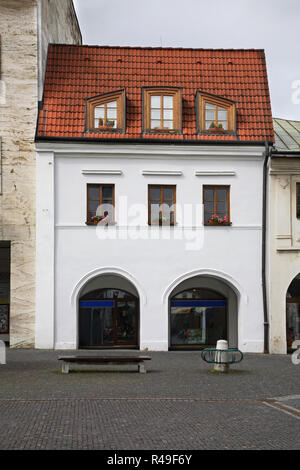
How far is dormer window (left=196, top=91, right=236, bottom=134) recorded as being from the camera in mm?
22188

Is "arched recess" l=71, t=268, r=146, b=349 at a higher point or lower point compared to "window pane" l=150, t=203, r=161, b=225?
lower

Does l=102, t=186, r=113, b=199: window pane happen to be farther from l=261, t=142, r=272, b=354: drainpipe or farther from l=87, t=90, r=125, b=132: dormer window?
l=261, t=142, r=272, b=354: drainpipe

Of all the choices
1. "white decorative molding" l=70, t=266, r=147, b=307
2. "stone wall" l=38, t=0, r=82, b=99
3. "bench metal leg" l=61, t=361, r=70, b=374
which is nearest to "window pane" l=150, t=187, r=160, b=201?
"white decorative molding" l=70, t=266, r=147, b=307

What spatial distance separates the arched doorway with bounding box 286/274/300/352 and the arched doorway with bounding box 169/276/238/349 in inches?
78.3

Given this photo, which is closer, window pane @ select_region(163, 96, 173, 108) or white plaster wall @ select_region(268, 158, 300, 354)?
white plaster wall @ select_region(268, 158, 300, 354)

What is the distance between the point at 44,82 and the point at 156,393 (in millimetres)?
13784

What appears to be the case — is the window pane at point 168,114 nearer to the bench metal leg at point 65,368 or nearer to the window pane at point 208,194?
the window pane at point 208,194

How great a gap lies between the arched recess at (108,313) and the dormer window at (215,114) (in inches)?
248

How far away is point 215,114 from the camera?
22.4m

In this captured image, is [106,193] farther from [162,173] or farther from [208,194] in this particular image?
[208,194]

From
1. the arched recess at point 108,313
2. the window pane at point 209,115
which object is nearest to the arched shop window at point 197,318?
the arched recess at point 108,313

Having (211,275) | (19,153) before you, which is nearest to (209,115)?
(211,275)

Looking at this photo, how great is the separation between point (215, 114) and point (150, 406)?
13.5 m

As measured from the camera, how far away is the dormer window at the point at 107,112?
21828 millimetres
